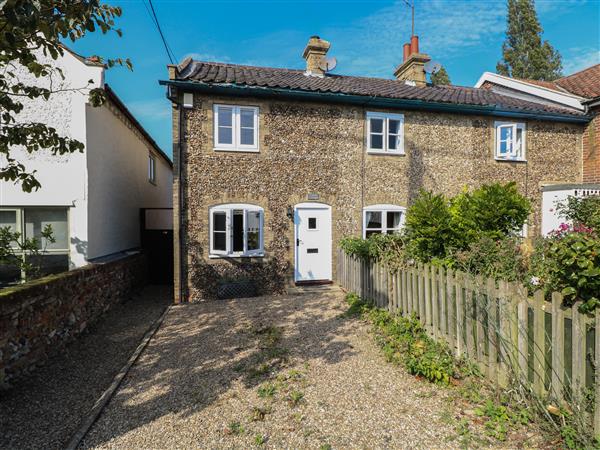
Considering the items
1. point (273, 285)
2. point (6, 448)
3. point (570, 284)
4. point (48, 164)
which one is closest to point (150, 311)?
point (273, 285)

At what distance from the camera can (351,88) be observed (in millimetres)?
11133

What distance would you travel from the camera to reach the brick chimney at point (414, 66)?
13.4 m

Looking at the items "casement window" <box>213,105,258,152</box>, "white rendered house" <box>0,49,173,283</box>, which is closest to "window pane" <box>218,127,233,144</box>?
"casement window" <box>213,105,258,152</box>

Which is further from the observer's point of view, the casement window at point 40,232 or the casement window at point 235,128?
the casement window at point 235,128

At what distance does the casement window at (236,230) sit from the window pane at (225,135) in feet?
6.10

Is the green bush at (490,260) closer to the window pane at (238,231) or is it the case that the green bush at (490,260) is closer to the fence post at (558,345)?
the fence post at (558,345)

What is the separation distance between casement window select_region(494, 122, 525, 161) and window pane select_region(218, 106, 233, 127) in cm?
905

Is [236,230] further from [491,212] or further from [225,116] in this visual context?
[491,212]

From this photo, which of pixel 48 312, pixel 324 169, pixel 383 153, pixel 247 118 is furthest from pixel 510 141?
pixel 48 312

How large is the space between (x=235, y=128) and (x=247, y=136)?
41 centimetres

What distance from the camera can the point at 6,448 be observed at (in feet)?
11.4

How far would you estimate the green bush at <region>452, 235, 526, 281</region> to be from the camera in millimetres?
5656

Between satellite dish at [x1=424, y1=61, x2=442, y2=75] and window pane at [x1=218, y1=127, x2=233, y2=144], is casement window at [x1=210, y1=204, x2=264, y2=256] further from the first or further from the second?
satellite dish at [x1=424, y1=61, x2=442, y2=75]

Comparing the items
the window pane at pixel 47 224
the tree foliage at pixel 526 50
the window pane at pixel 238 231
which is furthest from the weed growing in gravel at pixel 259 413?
the tree foliage at pixel 526 50
